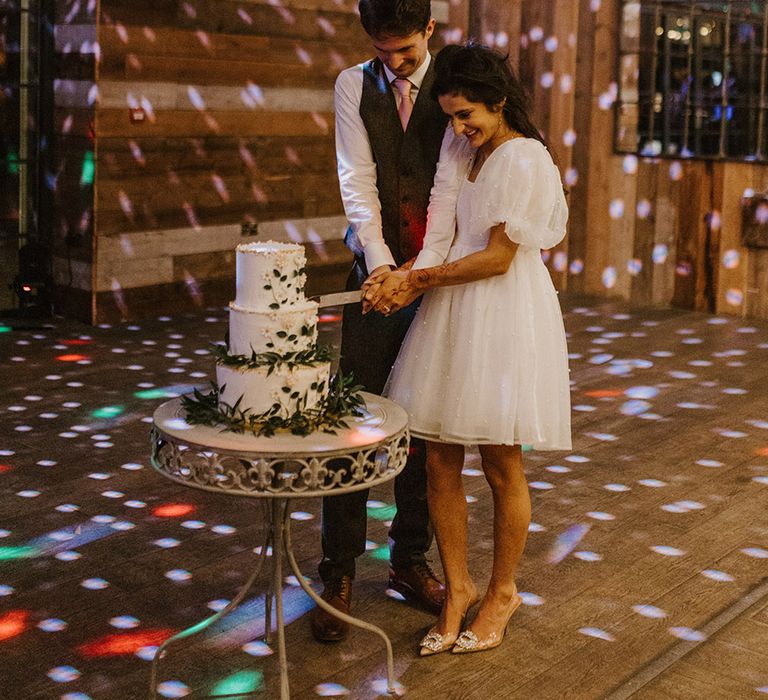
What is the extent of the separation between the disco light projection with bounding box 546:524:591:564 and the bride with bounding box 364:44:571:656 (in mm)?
539

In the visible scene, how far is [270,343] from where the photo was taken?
229 centimetres

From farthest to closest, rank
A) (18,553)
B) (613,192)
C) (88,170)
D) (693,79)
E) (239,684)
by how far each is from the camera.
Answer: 1. (613,192)
2. (693,79)
3. (88,170)
4. (18,553)
5. (239,684)

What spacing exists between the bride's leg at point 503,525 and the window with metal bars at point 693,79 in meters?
4.57

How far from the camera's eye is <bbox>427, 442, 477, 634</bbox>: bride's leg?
107 inches

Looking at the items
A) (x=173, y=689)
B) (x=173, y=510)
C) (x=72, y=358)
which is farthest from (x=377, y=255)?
(x=72, y=358)

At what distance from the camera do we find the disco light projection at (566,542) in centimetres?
328

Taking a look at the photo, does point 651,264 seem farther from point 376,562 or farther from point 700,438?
point 376,562

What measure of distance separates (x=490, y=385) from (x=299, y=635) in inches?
29.6

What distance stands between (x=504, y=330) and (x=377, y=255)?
0.36 m

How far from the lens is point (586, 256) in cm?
745

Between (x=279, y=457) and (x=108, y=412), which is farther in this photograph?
(x=108, y=412)

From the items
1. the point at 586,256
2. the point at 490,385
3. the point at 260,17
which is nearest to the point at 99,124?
the point at 260,17

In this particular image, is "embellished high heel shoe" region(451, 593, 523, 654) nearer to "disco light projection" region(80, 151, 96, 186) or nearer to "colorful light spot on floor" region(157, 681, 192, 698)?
"colorful light spot on floor" region(157, 681, 192, 698)

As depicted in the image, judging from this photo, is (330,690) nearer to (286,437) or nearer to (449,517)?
(449,517)
